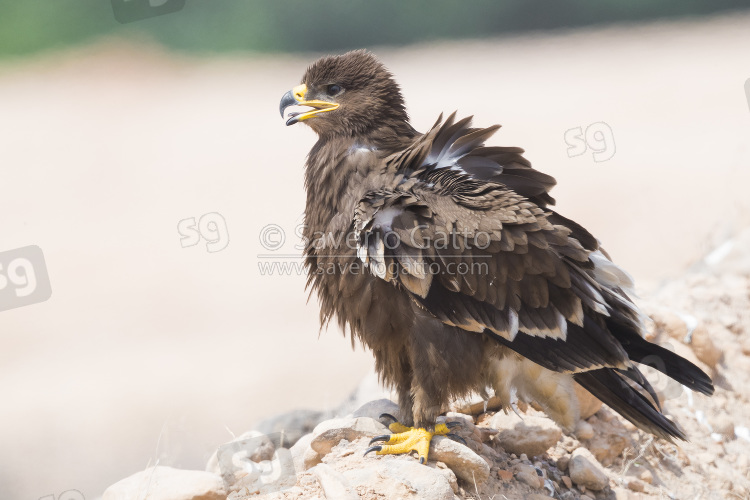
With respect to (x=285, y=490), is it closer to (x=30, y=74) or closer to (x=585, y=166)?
(x=585, y=166)

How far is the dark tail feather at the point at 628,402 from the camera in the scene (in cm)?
376

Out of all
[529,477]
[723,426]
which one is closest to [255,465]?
Answer: [529,477]

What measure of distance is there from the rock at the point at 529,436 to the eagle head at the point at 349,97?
1.80 m

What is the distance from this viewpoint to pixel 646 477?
178 inches

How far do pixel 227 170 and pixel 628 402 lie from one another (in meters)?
9.83

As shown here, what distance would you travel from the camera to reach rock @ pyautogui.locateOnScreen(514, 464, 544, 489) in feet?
13.1

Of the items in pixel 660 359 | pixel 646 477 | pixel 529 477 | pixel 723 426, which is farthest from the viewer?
pixel 723 426

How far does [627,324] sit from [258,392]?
4.51m

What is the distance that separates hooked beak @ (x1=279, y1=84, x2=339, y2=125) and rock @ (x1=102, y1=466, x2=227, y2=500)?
6.24 feet

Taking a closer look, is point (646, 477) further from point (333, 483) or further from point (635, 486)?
point (333, 483)

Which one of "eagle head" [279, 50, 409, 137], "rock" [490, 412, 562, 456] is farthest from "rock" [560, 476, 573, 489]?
"eagle head" [279, 50, 409, 137]

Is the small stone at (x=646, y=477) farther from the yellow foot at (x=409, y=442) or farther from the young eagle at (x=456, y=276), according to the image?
the yellow foot at (x=409, y=442)

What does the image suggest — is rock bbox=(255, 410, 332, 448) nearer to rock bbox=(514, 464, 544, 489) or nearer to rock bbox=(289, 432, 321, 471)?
rock bbox=(289, 432, 321, 471)

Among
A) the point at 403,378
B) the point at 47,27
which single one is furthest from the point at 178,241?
the point at 403,378
